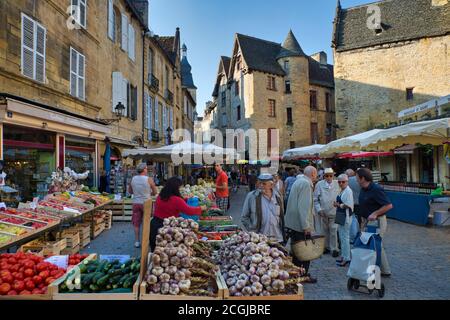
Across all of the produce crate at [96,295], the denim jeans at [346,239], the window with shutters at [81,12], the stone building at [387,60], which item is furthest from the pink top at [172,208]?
the stone building at [387,60]

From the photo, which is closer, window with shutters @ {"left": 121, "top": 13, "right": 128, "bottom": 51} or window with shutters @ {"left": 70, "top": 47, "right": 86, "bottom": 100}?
window with shutters @ {"left": 70, "top": 47, "right": 86, "bottom": 100}

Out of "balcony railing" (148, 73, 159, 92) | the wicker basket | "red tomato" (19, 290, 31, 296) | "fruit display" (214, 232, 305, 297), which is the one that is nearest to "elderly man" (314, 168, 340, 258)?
the wicker basket

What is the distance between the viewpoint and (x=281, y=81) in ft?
102

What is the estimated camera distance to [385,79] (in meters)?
24.6

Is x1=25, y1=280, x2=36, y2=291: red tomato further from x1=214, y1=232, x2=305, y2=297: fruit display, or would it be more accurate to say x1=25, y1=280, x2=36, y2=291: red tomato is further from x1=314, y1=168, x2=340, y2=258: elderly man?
x1=314, y1=168, x2=340, y2=258: elderly man

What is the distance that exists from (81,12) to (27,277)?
1068 cm

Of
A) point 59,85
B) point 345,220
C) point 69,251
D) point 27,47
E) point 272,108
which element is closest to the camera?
point 345,220

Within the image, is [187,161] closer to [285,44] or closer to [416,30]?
[416,30]

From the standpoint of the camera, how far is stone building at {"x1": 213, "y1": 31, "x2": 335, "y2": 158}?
29777mm

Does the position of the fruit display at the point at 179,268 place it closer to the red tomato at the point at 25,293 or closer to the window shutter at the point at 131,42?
the red tomato at the point at 25,293

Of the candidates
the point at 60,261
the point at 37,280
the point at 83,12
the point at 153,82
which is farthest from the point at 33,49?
the point at 153,82

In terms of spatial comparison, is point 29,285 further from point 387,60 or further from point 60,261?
point 387,60

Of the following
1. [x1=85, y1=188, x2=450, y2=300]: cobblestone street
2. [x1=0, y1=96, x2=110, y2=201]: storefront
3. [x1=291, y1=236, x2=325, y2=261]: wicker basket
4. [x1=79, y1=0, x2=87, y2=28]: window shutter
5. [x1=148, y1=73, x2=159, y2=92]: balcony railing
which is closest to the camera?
[x1=291, y1=236, x2=325, y2=261]: wicker basket

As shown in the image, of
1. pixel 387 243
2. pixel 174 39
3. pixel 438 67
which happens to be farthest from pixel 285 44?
pixel 387 243
